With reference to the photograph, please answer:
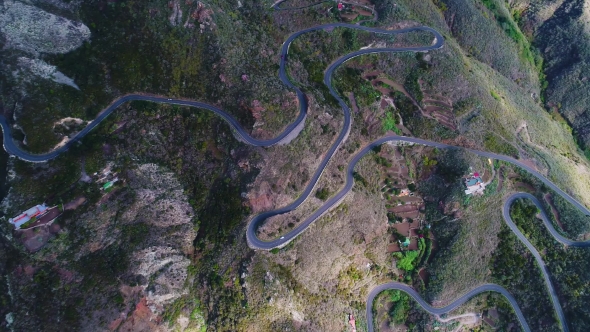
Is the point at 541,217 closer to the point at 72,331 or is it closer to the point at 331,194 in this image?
the point at 331,194

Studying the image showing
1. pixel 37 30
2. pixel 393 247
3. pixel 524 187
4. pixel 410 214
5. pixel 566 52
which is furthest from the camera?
pixel 566 52

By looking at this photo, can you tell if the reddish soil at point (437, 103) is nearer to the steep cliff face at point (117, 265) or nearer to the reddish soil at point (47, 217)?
the steep cliff face at point (117, 265)

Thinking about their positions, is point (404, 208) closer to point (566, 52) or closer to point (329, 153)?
point (329, 153)

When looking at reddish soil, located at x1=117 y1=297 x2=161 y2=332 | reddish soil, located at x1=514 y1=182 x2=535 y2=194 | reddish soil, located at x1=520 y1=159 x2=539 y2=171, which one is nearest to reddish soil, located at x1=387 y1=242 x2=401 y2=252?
reddish soil, located at x1=514 y1=182 x2=535 y2=194

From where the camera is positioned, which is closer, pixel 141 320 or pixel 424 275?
pixel 141 320

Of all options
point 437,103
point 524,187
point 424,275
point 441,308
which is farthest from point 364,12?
point 441,308

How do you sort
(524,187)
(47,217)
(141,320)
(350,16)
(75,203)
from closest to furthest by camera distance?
(141,320) → (47,217) → (75,203) → (524,187) → (350,16)

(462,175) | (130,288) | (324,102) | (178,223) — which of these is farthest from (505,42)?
(130,288)

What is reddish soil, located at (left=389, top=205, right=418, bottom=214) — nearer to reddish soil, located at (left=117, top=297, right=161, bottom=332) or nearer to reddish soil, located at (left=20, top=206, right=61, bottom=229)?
reddish soil, located at (left=117, top=297, right=161, bottom=332)

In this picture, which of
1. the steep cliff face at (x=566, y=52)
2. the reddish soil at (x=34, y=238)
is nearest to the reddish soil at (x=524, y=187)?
the steep cliff face at (x=566, y=52)
